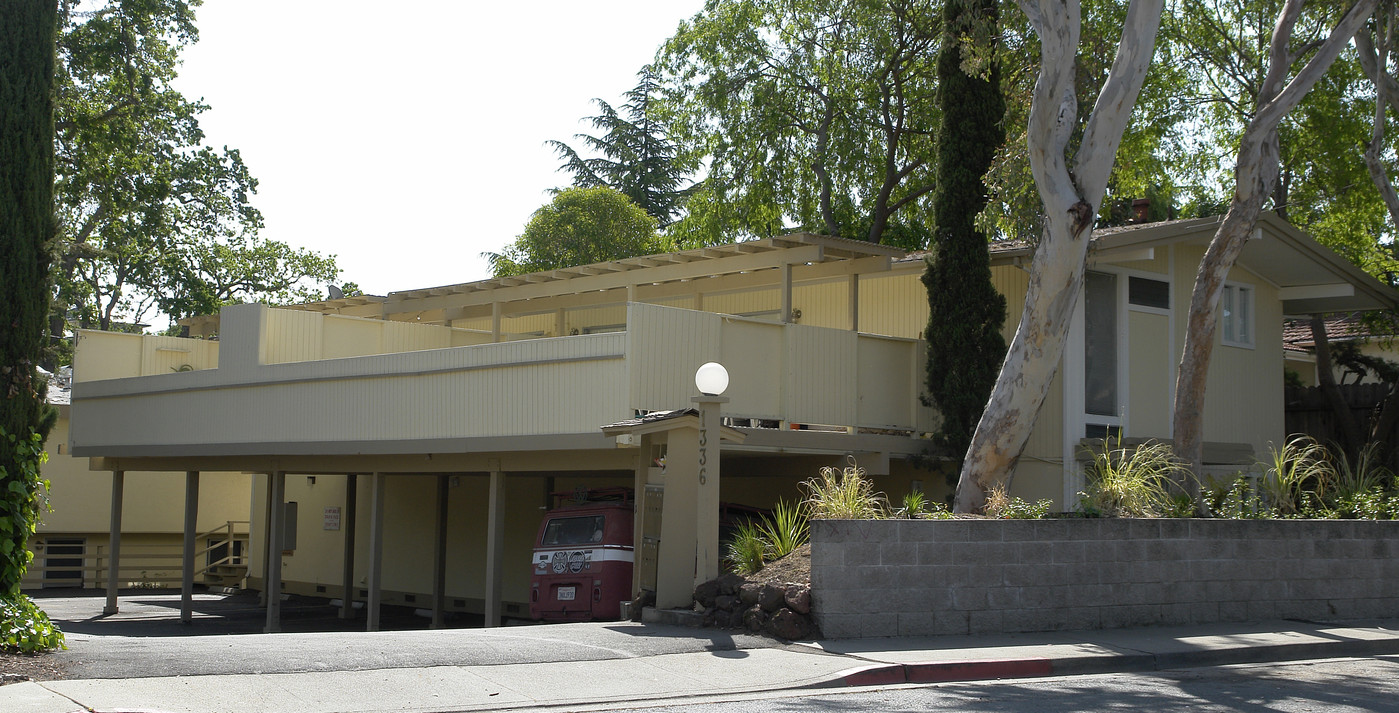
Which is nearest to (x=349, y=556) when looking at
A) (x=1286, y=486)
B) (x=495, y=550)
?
(x=495, y=550)

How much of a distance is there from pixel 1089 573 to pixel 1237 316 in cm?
880

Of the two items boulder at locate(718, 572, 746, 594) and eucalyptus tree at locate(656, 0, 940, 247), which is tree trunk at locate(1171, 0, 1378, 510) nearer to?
boulder at locate(718, 572, 746, 594)

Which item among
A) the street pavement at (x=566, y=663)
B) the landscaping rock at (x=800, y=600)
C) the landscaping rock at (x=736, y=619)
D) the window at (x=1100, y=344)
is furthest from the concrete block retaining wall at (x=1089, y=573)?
the window at (x=1100, y=344)

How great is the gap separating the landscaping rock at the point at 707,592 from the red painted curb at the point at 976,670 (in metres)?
2.92

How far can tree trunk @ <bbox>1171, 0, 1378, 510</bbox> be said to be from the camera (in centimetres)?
1501

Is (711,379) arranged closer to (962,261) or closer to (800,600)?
(800,600)

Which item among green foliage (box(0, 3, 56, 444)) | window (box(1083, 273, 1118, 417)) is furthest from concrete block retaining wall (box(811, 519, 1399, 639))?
green foliage (box(0, 3, 56, 444))

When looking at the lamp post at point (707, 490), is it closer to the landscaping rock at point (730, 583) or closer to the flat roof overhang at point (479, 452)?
the landscaping rock at point (730, 583)

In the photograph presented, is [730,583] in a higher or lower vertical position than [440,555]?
higher

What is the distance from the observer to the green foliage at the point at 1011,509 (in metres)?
13.1

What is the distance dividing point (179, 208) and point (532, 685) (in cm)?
2918

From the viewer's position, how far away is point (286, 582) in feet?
91.7

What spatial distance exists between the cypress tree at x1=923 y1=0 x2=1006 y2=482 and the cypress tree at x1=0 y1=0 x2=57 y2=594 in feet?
35.3

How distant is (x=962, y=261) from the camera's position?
55.0 ft
